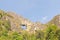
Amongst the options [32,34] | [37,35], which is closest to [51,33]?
[37,35]

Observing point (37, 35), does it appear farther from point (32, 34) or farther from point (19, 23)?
point (19, 23)

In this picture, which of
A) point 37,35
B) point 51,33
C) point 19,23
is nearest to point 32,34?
point 37,35

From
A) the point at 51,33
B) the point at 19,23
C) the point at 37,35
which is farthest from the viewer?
the point at 19,23

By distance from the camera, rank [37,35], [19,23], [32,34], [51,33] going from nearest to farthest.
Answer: [51,33], [37,35], [32,34], [19,23]

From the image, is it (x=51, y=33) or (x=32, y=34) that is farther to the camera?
(x=32, y=34)

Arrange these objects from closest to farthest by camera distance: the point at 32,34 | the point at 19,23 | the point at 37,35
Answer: the point at 37,35 → the point at 32,34 → the point at 19,23

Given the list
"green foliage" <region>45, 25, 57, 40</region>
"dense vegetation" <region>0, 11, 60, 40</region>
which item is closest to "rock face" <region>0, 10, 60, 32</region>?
"dense vegetation" <region>0, 11, 60, 40</region>

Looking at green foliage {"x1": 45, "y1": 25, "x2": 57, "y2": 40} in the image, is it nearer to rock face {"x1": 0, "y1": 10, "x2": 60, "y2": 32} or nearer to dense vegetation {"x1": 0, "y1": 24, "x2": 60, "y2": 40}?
dense vegetation {"x1": 0, "y1": 24, "x2": 60, "y2": 40}

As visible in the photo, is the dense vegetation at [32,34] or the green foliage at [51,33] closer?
the green foliage at [51,33]

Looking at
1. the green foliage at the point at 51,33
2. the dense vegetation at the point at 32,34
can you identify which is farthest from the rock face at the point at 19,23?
the green foliage at the point at 51,33

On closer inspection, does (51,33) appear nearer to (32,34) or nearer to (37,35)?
(37,35)

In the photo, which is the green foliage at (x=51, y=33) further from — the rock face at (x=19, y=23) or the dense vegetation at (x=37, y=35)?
the rock face at (x=19, y=23)

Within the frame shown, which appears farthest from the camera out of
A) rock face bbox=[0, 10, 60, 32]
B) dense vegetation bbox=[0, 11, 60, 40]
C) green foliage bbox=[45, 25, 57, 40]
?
rock face bbox=[0, 10, 60, 32]

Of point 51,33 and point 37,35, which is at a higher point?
point 51,33
